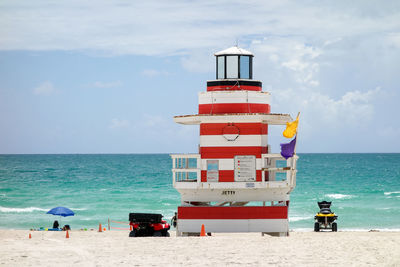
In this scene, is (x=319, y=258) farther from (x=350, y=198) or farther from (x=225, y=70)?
(x=350, y=198)

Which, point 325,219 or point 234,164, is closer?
point 234,164

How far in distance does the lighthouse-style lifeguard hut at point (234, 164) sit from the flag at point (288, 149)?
1.07 feet

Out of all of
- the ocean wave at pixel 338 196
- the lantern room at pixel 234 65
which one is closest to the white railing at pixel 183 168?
the lantern room at pixel 234 65

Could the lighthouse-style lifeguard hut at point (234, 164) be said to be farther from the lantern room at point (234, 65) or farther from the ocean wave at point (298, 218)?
the ocean wave at point (298, 218)

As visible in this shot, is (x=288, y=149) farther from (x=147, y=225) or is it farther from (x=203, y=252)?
(x=147, y=225)

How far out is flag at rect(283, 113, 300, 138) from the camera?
22.6 m

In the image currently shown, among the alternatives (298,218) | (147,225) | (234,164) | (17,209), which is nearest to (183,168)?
(234,164)

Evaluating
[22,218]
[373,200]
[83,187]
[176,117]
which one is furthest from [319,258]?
[83,187]

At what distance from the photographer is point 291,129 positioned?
22.7m

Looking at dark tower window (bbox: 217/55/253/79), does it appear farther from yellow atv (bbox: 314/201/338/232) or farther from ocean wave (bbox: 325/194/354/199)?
ocean wave (bbox: 325/194/354/199)

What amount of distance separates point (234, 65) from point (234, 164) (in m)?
3.33

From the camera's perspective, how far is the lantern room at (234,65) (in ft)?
76.5

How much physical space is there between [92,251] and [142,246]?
152 cm

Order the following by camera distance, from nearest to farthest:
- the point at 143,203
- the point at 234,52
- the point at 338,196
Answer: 1. the point at 234,52
2. the point at 143,203
3. the point at 338,196
